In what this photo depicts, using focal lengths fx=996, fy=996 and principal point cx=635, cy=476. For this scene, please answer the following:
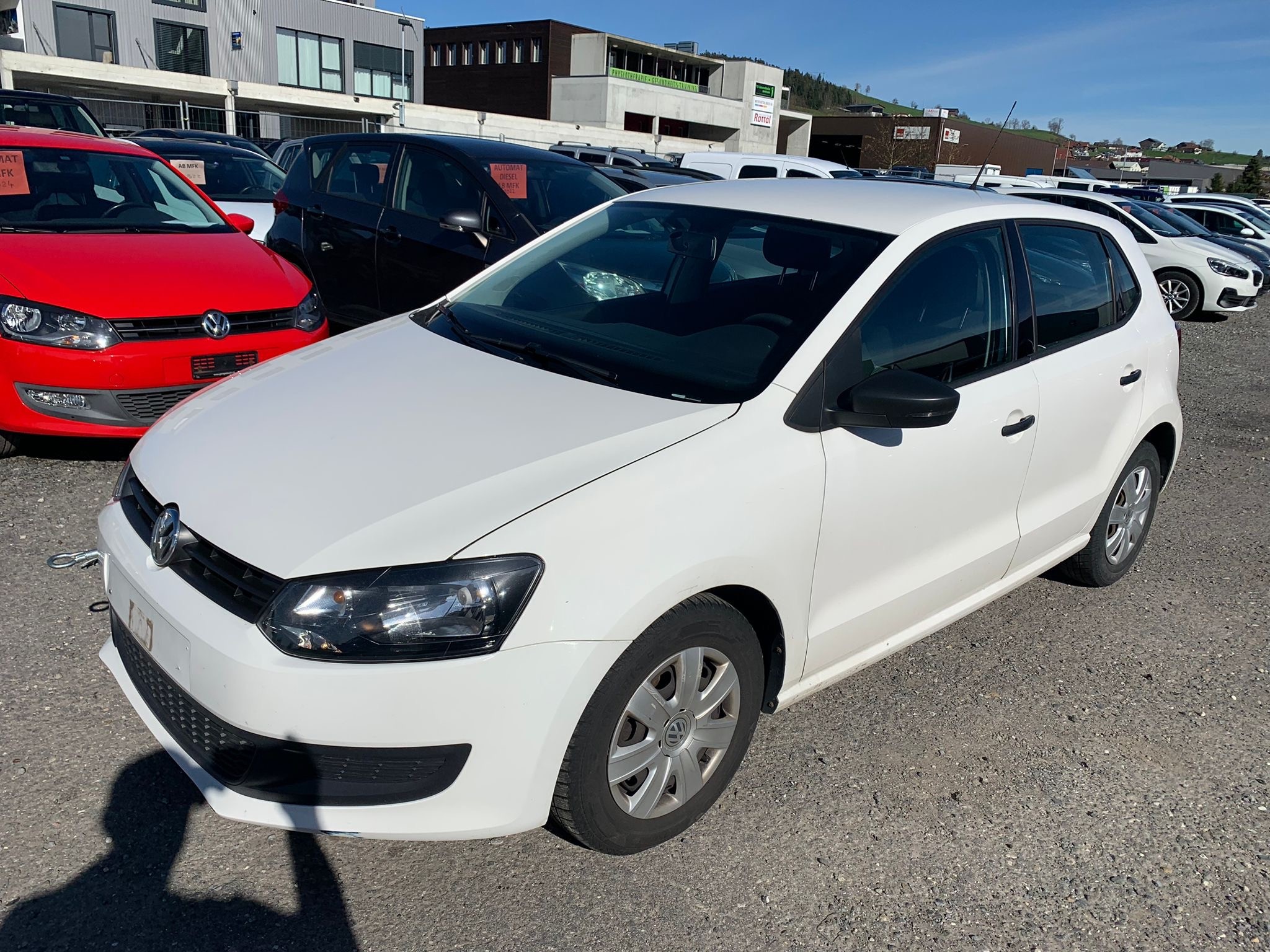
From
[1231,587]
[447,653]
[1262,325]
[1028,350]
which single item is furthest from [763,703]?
[1262,325]

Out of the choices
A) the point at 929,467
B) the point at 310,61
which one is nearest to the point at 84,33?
the point at 310,61

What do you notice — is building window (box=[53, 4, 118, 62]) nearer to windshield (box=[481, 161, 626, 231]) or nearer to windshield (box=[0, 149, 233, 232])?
windshield (box=[0, 149, 233, 232])

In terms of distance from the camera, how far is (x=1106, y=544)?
4449 mm

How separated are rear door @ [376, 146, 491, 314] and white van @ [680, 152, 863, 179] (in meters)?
8.45

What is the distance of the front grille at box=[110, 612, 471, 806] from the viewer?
2221 millimetres

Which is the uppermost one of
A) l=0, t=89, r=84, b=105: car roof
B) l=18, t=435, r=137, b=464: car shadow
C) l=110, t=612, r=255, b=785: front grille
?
l=0, t=89, r=84, b=105: car roof

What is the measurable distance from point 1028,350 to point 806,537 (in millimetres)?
1404

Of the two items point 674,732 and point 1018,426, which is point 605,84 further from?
point 674,732

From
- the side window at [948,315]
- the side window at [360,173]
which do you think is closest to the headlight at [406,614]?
the side window at [948,315]

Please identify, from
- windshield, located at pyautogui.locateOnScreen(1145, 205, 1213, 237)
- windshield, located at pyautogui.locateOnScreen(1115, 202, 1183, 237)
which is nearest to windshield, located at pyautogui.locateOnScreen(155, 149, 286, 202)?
windshield, located at pyautogui.locateOnScreen(1115, 202, 1183, 237)

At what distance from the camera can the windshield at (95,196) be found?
5.67m

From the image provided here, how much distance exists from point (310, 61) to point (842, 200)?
42.4 metres

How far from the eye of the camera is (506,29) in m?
59.1

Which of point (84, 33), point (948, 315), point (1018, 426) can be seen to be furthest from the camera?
point (84, 33)
